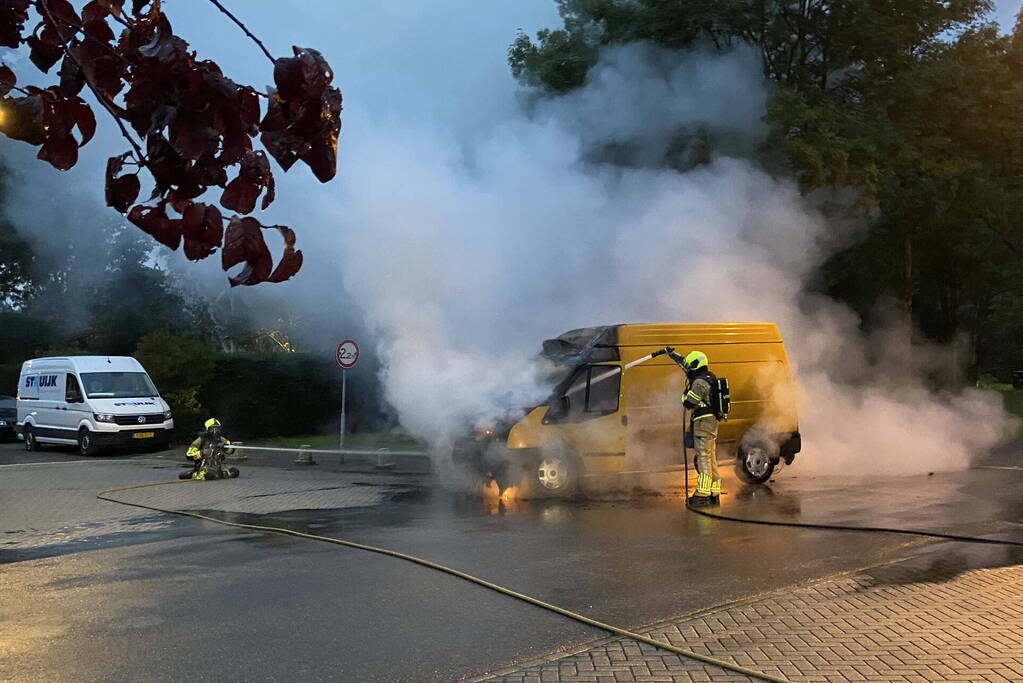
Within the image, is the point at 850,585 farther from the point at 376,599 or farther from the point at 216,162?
the point at 216,162

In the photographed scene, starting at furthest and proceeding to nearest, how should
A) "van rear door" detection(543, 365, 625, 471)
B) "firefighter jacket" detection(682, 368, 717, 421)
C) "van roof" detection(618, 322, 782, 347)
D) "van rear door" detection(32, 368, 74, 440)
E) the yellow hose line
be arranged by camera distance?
"van rear door" detection(32, 368, 74, 440) → "van roof" detection(618, 322, 782, 347) → "van rear door" detection(543, 365, 625, 471) → "firefighter jacket" detection(682, 368, 717, 421) → the yellow hose line

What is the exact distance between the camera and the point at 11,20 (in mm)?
2383

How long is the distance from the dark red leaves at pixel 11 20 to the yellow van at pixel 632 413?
9925 millimetres

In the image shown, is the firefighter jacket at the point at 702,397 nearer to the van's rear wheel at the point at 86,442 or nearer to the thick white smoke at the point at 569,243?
the thick white smoke at the point at 569,243

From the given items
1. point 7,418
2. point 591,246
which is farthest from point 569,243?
point 7,418

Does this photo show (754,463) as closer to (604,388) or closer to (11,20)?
(604,388)

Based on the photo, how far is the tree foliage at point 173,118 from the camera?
217 centimetres

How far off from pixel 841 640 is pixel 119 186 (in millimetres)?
4977

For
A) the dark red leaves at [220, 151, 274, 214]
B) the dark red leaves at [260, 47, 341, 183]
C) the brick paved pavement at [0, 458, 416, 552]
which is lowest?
the brick paved pavement at [0, 458, 416, 552]

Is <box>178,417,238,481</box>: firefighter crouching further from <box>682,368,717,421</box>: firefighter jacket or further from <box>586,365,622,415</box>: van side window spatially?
<box>682,368,717,421</box>: firefighter jacket

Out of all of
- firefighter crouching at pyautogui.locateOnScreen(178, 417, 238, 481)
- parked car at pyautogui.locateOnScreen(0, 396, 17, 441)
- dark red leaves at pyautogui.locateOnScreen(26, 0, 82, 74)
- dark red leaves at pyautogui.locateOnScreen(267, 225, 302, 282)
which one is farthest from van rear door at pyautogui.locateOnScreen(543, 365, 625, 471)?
parked car at pyautogui.locateOnScreen(0, 396, 17, 441)

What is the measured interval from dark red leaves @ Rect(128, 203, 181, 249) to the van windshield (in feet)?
66.4

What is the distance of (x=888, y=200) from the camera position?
20328mm

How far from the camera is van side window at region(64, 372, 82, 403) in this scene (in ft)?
69.1
